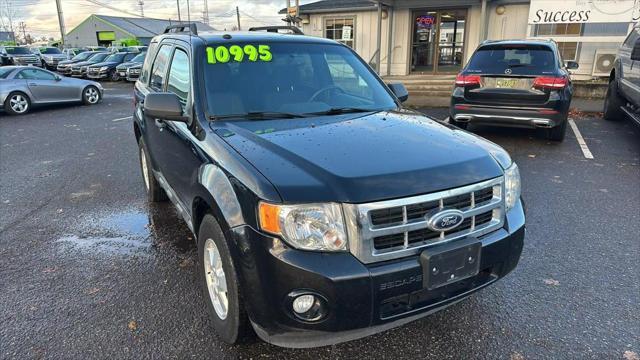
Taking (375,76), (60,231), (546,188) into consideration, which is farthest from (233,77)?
(546,188)

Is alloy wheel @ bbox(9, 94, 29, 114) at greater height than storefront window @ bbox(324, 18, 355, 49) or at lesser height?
lesser

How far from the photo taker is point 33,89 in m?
13.6

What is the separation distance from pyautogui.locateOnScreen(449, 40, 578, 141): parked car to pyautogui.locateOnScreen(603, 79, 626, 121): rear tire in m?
2.74

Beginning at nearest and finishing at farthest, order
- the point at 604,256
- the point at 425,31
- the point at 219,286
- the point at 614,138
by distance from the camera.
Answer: the point at 219,286, the point at 604,256, the point at 614,138, the point at 425,31

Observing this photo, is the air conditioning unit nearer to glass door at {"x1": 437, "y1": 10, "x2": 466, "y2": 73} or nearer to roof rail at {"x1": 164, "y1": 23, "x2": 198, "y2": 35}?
glass door at {"x1": 437, "y1": 10, "x2": 466, "y2": 73}

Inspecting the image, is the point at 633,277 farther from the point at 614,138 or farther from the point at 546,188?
the point at 614,138

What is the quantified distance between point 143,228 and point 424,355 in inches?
121

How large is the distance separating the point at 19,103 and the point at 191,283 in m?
13.0

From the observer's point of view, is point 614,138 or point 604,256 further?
point 614,138

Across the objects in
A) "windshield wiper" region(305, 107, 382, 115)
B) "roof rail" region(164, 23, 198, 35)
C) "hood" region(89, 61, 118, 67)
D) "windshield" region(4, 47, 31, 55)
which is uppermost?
"roof rail" region(164, 23, 198, 35)

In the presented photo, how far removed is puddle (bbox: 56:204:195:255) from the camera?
13.3ft

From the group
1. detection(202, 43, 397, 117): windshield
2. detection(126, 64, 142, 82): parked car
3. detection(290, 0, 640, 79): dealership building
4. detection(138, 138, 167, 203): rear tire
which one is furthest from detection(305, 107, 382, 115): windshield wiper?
detection(126, 64, 142, 82): parked car

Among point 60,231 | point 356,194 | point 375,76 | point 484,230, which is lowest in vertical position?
point 60,231

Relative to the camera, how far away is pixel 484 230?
2.44 metres
